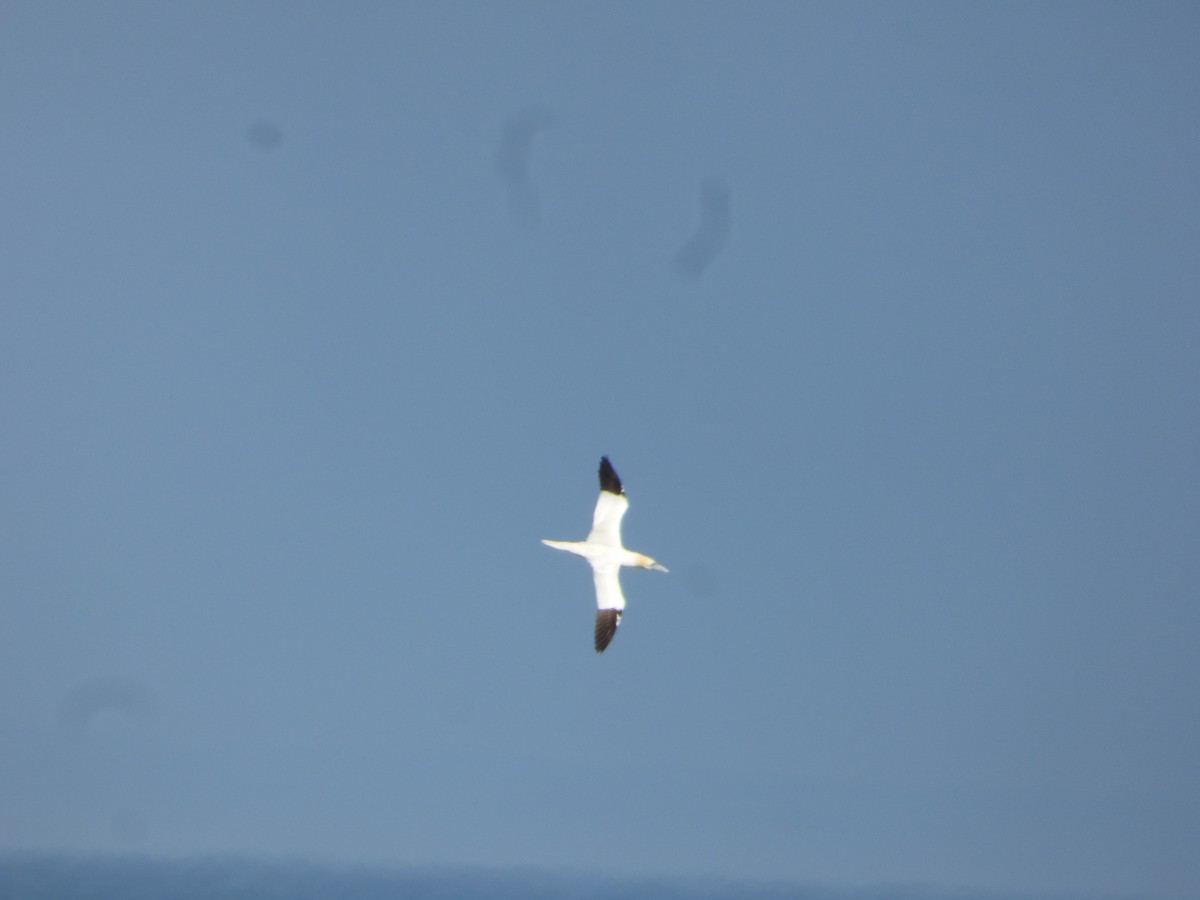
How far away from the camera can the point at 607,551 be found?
1168 inches

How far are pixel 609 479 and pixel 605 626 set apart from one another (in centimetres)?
318

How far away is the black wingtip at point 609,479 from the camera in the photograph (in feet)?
96.5

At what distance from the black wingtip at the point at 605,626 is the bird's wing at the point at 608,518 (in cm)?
150

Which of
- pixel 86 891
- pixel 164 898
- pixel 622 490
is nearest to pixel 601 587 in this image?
pixel 622 490

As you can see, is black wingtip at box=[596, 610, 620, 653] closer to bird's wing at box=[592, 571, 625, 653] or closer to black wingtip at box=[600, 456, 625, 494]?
bird's wing at box=[592, 571, 625, 653]

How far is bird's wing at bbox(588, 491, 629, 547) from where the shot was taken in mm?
29375

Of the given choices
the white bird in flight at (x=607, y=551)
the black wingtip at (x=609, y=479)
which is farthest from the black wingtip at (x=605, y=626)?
the black wingtip at (x=609, y=479)

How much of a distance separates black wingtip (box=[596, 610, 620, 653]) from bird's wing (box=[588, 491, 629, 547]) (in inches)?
59.0

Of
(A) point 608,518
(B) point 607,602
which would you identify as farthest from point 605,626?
(A) point 608,518

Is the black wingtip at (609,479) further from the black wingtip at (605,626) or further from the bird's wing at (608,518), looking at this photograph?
the black wingtip at (605,626)

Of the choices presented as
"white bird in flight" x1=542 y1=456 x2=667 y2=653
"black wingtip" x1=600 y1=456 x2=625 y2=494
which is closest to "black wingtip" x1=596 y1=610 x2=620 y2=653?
"white bird in flight" x1=542 y1=456 x2=667 y2=653

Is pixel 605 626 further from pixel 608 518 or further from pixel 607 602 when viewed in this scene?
pixel 608 518

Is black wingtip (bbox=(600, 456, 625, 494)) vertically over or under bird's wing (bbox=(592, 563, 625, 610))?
over

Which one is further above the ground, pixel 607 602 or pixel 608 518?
pixel 608 518
